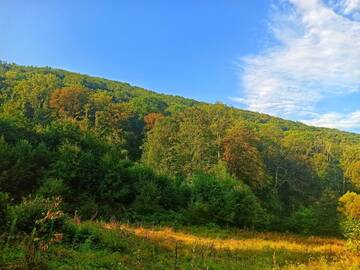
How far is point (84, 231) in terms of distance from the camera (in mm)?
13203

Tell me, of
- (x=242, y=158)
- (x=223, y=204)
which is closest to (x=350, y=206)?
(x=242, y=158)

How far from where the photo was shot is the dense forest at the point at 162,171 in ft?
101

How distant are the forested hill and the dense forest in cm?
10

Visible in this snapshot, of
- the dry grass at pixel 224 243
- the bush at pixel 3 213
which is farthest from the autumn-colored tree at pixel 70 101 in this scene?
the bush at pixel 3 213

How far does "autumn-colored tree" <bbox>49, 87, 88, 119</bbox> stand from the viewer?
65.2 meters

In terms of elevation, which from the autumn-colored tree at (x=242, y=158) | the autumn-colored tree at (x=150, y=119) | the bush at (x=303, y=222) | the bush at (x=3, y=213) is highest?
the autumn-colored tree at (x=150, y=119)

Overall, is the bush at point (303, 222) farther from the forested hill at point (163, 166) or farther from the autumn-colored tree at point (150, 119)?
the autumn-colored tree at point (150, 119)

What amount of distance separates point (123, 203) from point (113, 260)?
2438 cm

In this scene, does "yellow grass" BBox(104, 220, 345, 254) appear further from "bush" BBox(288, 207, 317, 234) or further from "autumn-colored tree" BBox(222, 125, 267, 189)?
"autumn-colored tree" BBox(222, 125, 267, 189)

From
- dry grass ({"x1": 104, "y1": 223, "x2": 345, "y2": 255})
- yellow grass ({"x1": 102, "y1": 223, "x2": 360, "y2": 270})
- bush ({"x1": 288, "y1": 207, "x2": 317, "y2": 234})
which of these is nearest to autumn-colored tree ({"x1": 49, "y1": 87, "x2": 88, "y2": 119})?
bush ({"x1": 288, "y1": 207, "x2": 317, "y2": 234})

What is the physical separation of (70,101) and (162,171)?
30.8 metres

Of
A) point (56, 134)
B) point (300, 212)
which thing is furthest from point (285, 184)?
point (56, 134)

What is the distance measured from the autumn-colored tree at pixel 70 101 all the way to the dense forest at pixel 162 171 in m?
0.17

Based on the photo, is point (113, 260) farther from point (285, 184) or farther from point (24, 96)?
point (24, 96)
